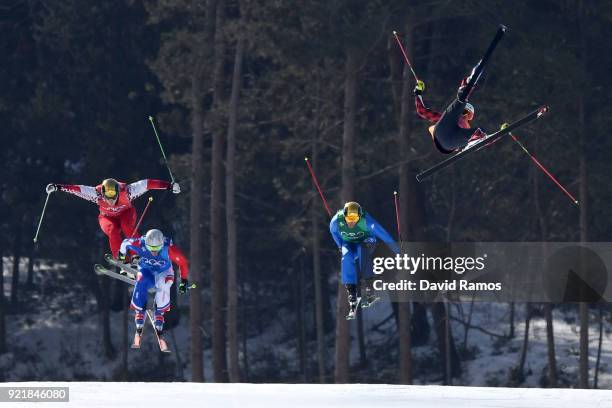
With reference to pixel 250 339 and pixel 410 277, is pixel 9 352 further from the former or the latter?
pixel 410 277

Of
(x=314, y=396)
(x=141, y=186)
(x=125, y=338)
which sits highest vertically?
(x=125, y=338)

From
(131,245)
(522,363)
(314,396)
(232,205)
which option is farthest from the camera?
(522,363)

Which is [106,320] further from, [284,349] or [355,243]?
[355,243]

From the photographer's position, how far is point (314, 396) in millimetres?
22266

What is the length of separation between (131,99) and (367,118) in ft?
18.9

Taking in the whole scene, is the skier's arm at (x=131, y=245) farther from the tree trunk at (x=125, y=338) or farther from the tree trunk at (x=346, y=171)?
the tree trunk at (x=125, y=338)

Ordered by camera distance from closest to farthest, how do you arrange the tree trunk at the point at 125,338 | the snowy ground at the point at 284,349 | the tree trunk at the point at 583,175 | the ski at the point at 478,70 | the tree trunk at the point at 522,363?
the ski at the point at 478,70 → the tree trunk at the point at 583,175 → the tree trunk at the point at 522,363 → the snowy ground at the point at 284,349 → the tree trunk at the point at 125,338

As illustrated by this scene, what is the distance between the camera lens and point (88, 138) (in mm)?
39812

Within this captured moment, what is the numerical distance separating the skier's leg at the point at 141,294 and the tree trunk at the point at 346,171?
1363cm

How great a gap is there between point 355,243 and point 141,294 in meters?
2.66

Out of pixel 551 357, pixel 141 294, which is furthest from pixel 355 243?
pixel 551 357

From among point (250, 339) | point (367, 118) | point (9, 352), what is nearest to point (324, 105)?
point (367, 118)

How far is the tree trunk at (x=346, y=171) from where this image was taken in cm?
3478

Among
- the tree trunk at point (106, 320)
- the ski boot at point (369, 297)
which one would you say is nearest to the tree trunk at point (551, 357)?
the tree trunk at point (106, 320)
